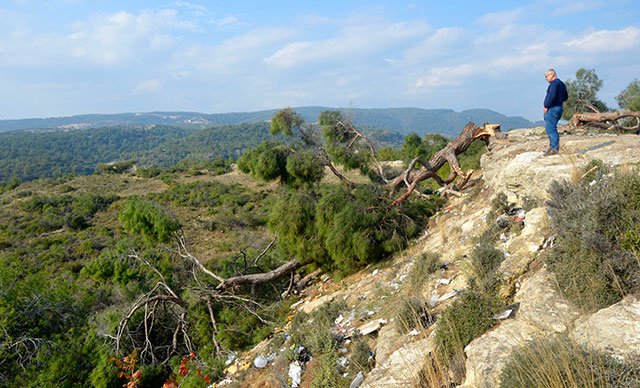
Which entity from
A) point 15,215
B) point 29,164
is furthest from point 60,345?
point 29,164

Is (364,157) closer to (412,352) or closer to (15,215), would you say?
(412,352)

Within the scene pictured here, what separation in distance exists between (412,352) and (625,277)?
213 cm

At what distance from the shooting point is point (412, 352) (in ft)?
13.4

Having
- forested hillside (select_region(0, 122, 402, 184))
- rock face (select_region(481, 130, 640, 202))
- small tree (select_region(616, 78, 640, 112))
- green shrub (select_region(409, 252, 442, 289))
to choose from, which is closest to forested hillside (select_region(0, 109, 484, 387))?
green shrub (select_region(409, 252, 442, 289))

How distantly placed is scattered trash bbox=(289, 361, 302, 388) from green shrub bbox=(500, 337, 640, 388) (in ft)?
11.0

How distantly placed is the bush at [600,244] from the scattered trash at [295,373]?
11.7 feet

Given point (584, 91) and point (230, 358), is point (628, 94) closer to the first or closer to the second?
point (584, 91)

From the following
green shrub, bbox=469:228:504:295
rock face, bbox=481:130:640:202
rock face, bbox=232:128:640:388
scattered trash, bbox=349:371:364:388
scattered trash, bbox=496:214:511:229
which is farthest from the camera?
scattered trash, bbox=496:214:511:229

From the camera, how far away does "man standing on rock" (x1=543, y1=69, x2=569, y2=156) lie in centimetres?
688

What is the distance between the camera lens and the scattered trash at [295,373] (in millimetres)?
5355

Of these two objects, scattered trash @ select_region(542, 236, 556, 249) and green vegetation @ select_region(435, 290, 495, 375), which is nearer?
green vegetation @ select_region(435, 290, 495, 375)

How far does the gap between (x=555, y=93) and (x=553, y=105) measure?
0.25 metres

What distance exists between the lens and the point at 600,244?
147 inches

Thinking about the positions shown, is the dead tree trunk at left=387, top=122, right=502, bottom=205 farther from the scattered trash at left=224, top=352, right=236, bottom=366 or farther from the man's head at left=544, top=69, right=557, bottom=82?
the scattered trash at left=224, top=352, right=236, bottom=366
